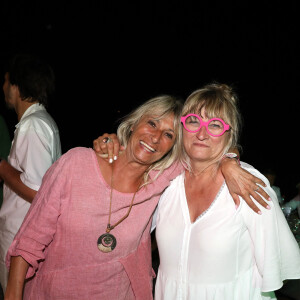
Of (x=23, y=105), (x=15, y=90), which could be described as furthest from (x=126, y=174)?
(x=15, y=90)

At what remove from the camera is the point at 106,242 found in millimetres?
1848

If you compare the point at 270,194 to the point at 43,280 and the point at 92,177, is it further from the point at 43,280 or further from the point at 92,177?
the point at 43,280

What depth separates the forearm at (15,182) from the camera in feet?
7.93

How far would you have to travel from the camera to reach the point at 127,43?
396 inches

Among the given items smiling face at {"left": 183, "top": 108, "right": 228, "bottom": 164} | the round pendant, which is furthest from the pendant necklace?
smiling face at {"left": 183, "top": 108, "right": 228, "bottom": 164}

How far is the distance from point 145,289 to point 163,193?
2.12 ft

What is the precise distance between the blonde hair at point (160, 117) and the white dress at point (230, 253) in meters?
0.46

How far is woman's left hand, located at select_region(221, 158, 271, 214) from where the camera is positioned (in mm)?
1713

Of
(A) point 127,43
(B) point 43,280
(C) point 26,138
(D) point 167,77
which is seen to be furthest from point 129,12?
(B) point 43,280

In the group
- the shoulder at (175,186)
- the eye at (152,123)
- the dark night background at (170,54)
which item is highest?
the dark night background at (170,54)

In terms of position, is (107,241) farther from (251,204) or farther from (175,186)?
(251,204)

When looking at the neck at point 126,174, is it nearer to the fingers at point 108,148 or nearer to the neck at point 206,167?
the fingers at point 108,148

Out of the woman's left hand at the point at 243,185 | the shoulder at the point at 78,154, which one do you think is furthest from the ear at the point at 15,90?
the woman's left hand at the point at 243,185

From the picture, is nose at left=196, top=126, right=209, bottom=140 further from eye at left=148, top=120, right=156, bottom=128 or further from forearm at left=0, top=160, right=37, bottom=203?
forearm at left=0, top=160, right=37, bottom=203
